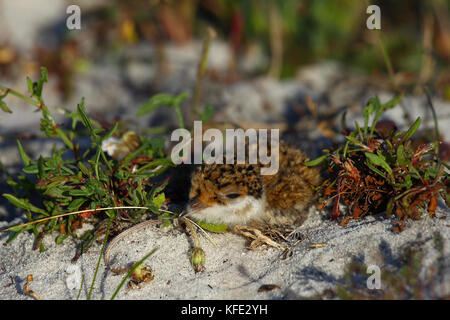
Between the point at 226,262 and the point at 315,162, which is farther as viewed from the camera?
the point at 315,162

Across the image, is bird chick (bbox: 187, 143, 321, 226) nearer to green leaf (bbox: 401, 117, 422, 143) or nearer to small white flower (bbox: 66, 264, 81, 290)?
green leaf (bbox: 401, 117, 422, 143)

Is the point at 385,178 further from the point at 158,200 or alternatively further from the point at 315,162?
the point at 158,200

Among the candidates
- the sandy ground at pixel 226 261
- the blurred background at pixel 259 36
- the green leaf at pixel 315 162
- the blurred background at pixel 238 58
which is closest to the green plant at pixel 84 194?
the sandy ground at pixel 226 261

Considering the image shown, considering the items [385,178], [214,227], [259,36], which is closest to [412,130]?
[385,178]

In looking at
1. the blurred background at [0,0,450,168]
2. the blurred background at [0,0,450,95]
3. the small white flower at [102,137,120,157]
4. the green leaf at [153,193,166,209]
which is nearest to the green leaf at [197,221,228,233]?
the green leaf at [153,193,166,209]

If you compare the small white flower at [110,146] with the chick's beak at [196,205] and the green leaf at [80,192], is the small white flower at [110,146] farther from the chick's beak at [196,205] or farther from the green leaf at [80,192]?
the chick's beak at [196,205]

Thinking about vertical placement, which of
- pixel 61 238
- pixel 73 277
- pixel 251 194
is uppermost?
pixel 251 194
